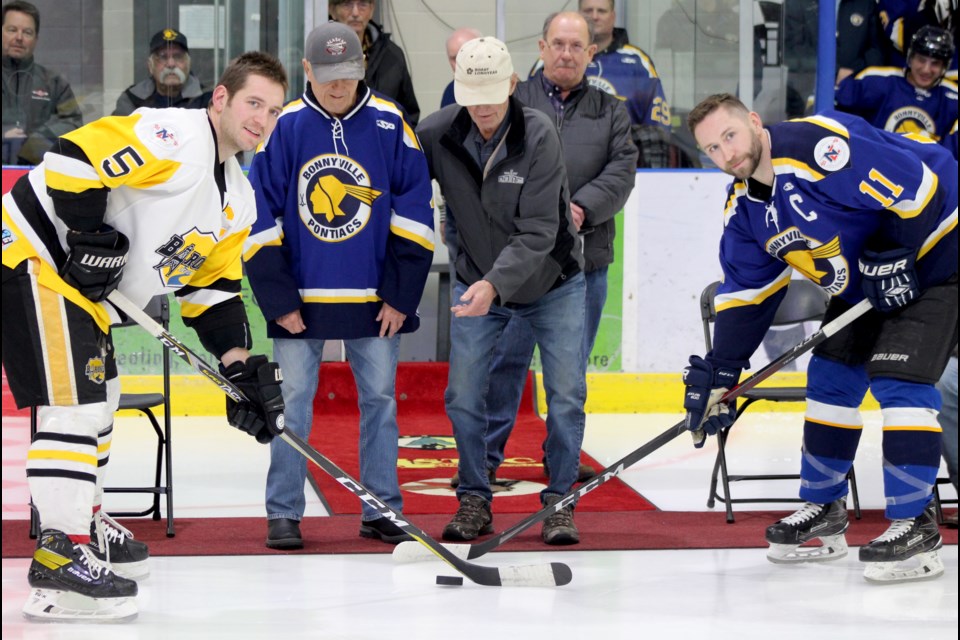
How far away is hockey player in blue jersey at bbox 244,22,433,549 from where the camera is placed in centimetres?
370

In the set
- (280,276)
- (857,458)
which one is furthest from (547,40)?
(857,458)

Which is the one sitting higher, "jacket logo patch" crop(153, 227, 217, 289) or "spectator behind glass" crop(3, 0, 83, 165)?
"spectator behind glass" crop(3, 0, 83, 165)

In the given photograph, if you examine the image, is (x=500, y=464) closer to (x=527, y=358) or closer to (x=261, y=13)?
(x=527, y=358)

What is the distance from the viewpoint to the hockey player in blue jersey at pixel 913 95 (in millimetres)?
6516

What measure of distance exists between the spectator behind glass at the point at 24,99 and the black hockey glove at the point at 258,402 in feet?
10.8

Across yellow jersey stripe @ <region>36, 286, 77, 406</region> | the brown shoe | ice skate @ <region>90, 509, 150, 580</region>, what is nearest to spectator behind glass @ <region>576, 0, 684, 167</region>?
the brown shoe

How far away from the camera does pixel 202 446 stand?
536cm

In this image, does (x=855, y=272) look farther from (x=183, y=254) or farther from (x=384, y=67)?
(x=384, y=67)

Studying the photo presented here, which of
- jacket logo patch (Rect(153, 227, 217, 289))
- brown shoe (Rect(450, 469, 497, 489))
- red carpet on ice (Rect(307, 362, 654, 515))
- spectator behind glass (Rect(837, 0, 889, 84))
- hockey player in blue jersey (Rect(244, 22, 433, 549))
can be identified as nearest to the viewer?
jacket logo patch (Rect(153, 227, 217, 289))

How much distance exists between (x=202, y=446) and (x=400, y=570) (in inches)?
82.7

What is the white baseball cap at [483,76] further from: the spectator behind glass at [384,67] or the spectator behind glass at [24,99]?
the spectator behind glass at [24,99]

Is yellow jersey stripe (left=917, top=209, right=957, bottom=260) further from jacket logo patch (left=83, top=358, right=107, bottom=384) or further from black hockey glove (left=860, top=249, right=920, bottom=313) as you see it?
jacket logo patch (left=83, top=358, right=107, bottom=384)

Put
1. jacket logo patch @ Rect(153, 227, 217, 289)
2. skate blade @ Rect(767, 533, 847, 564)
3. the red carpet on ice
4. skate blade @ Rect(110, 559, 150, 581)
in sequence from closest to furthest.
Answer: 1. jacket logo patch @ Rect(153, 227, 217, 289)
2. skate blade @ Rect(110, 559, 150, 581)
3. skate blade @ Rect(767, 533, 847, 564)
4. the red carpet on ice

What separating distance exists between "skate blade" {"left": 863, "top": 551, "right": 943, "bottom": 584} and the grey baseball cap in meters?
1.86
